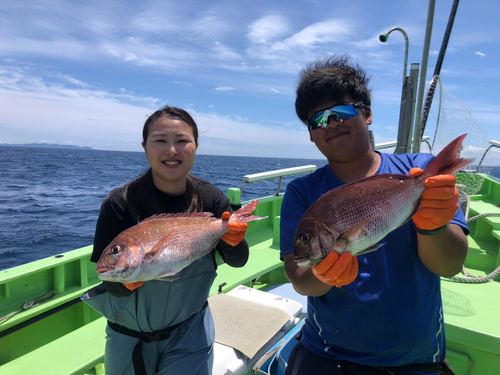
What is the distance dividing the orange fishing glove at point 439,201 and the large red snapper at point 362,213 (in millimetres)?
38

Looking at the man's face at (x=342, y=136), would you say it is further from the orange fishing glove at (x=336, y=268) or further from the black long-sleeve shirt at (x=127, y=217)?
the black long-sleeve shirt at (x=127, y=217)

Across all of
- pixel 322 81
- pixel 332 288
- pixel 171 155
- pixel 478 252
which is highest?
pixel 322 81

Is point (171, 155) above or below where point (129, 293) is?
above

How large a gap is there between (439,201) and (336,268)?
1.71ft

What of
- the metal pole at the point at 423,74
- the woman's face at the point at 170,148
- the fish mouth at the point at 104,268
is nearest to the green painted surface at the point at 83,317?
the woman's face at the point at 170,148

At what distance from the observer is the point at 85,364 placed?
2.36 m

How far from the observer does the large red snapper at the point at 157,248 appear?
5.20ft

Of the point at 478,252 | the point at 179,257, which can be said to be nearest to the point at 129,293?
the point at 179,257

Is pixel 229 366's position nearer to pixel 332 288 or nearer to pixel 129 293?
pixel 129 293

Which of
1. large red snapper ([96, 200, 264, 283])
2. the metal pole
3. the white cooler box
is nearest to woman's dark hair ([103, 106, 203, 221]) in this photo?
large red snapper ([96, 200, 264, 283])

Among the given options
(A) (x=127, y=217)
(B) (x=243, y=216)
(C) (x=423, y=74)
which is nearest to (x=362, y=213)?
(B) (x=243, y=216)

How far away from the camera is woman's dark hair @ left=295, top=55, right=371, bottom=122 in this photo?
168 centimetres

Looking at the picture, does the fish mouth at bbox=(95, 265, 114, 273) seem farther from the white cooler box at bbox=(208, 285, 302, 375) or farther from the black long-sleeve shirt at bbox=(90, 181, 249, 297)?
the white cooler box at bbox=(208, 285, 302, 375)

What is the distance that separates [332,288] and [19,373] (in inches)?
97.9
